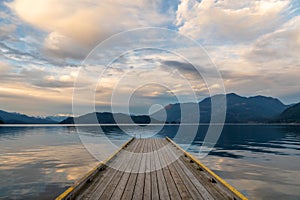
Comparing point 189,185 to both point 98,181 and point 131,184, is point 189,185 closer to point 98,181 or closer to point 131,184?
point 131,184

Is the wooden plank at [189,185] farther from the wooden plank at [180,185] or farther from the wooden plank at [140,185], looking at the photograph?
the wooden plank at [140,185]

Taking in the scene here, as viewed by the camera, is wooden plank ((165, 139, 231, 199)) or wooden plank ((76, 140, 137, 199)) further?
wooden plank ((165, 139, 231, 199))

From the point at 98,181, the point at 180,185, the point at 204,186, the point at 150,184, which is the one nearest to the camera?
the point at 204,186

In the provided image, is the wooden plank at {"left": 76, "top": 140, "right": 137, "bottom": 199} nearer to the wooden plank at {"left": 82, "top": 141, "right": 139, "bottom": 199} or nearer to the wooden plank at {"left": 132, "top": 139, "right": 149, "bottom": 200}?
the wooden plank at {"left": 82, "top": 141, "right": 139, "bottom": 199}

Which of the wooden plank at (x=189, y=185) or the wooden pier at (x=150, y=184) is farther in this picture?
the wooden plank at (x=189, y=185)

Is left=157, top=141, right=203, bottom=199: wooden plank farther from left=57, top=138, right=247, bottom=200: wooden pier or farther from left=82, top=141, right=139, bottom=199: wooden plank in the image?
left=82, top=141, right=139, bottom=199: wooden plank

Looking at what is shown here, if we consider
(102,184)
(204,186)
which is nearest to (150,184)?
(102,184)

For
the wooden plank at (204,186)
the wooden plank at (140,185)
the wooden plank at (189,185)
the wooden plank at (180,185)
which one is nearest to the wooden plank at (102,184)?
the wooden plank at (140,185)

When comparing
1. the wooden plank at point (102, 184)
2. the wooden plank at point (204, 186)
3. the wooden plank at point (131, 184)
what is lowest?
the wooden plank at point (204, 186)

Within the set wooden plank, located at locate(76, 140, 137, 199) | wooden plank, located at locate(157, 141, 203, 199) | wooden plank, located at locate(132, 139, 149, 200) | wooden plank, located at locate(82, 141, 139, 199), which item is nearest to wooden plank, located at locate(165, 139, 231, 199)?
wooden plank, located at locate(157, 141, 203, 199)

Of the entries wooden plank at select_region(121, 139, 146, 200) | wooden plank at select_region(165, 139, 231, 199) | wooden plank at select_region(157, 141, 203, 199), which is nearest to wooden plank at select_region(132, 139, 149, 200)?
wooden plank at select_region(121, 139, 146, 200)

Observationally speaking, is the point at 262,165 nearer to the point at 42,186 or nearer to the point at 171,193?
the point at 171,193

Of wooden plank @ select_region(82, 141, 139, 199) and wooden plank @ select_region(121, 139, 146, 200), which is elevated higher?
wooden plank @ select_region(82, 141, 139, 199)

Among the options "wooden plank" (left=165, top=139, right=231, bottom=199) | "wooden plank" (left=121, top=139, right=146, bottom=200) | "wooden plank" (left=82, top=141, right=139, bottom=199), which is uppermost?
"wooden plank" (left=82, top=141, right=139, bottom=199)
